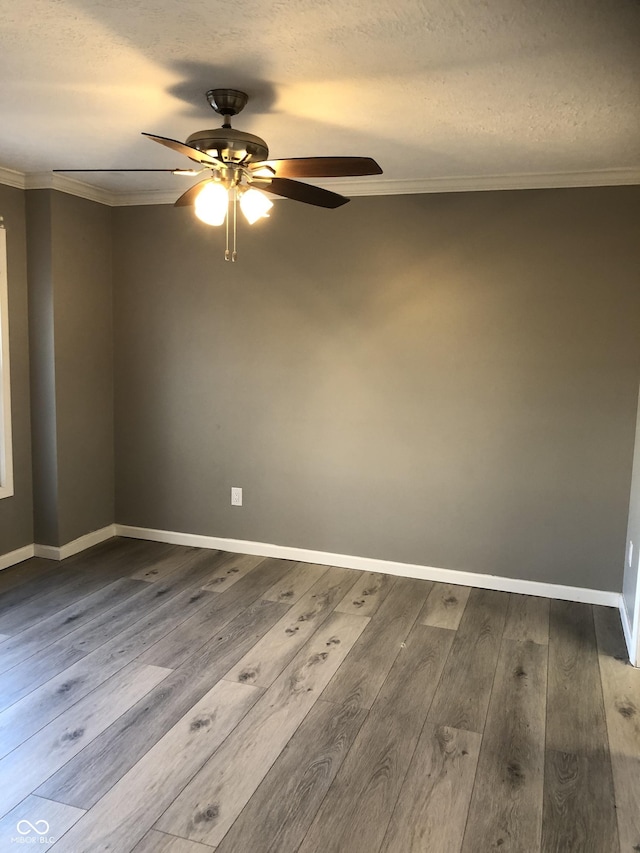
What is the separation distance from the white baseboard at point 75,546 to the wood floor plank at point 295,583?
1.38m

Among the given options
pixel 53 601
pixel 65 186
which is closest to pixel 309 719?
pixel 53 601

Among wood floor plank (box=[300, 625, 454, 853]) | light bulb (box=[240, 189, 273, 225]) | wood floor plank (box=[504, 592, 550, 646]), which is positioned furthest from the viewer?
wood floor plank (box=[504, 592, 550, 646])

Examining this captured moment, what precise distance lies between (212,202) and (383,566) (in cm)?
243

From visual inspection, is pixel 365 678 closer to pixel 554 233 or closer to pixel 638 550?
pixel 638 550

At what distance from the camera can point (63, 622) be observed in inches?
127

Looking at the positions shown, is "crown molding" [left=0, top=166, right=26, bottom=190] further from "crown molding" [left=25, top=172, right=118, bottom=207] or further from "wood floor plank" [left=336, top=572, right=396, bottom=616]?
"wood floor plank" [left=336, top=572, right=396, bottom=616]

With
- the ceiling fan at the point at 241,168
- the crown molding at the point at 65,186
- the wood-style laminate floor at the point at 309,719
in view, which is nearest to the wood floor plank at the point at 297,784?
the wood-style laminate floor at the point at 309,719

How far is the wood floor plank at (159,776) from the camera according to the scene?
6.12 feet

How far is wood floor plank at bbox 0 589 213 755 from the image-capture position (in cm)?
239

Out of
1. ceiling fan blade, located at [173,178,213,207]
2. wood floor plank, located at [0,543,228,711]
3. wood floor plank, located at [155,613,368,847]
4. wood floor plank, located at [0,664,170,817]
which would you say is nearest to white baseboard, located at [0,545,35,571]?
wood floor plank, located at [0,543,228,711]

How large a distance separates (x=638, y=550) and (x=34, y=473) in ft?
11.2

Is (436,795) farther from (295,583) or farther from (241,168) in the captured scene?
(241,168)

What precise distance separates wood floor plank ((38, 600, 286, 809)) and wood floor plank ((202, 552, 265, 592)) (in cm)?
48

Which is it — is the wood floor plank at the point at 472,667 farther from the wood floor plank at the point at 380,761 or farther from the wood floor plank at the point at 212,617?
the wood floor plank at the point at 212,617
